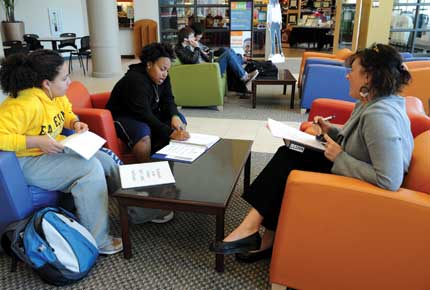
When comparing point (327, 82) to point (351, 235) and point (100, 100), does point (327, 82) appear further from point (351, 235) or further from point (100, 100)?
point (351, 235)

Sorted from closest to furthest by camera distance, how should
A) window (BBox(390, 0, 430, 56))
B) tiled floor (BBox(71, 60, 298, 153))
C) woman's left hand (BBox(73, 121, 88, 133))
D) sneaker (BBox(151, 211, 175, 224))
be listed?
woman's left hand (BBox(73, 121, 88, 133))
sneaker (BBox(151, 211, 175, 224))
tiled floor (BBox(71, 60, 298, 153))
window (BBox(390, 0, 430, 56))

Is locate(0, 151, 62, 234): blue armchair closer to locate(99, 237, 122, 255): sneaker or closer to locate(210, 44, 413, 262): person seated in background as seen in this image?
locate(99, 237, 122, 255): sneaker

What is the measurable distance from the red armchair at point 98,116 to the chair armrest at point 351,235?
1.34 m

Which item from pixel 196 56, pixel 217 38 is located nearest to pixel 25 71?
pixel 196 56

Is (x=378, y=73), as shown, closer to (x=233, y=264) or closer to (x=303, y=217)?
(x=303, y=217)

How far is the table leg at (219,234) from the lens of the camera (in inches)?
68.2

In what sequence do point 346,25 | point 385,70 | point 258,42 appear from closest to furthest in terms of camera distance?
point 385,70
point 346,25
point 258,42

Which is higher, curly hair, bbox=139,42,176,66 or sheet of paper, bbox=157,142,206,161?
curly hair, bbox=139,42,176,66

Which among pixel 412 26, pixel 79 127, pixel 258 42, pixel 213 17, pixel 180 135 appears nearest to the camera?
pixel 79 127

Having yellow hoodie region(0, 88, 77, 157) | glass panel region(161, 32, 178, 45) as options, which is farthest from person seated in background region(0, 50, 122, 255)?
glass panel region(161, 32, 178, 45)

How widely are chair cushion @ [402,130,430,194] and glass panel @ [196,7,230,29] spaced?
28.0ft

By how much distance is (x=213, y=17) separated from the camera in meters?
9.62

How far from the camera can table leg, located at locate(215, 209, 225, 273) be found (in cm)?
173

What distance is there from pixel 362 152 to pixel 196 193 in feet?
2.50
